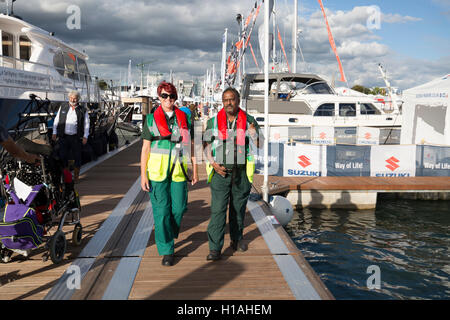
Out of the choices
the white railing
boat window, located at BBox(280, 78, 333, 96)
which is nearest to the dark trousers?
the white railing

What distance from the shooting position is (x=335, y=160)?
39.2 feet

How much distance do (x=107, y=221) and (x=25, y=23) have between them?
8.13m

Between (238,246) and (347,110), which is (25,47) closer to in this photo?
(238,246)

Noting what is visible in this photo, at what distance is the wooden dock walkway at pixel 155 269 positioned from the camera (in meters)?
3.59

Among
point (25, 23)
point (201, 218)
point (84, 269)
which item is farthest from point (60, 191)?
point (25, 23)

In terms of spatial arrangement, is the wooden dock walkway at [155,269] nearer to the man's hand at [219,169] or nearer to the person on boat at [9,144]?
the man's hand at [219,169]

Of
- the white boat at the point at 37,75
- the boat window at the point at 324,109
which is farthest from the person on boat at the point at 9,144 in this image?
the boat window at the point at 324,109

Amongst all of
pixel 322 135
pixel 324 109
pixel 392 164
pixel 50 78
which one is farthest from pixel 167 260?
pixel 324 109

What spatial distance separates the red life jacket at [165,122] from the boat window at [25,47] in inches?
380

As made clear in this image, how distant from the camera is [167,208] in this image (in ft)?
13.5

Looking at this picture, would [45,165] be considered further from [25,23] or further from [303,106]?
[303,106]

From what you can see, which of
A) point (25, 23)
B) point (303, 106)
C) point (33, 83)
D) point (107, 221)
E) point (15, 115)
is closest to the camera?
point (107, 221)

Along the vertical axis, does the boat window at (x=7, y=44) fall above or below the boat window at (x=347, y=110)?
above
